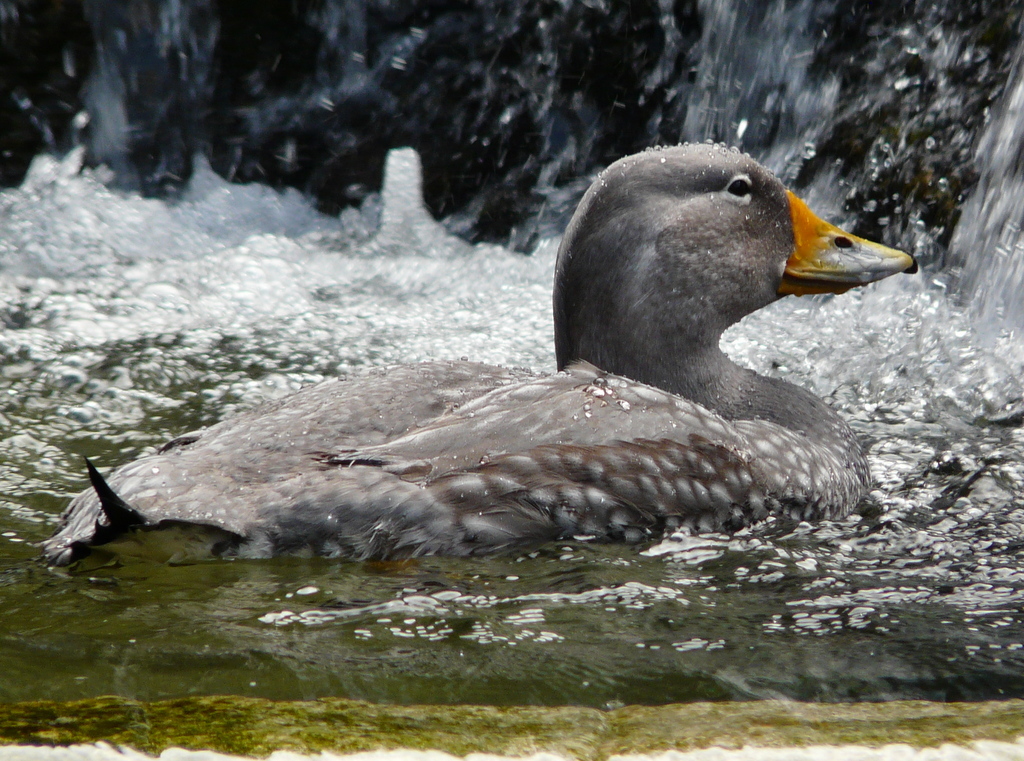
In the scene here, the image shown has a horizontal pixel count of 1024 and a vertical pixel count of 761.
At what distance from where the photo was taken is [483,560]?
3.11 meters

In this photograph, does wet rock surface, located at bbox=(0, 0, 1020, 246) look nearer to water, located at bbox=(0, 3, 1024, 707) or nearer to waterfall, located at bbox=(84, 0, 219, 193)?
waterfall, located at bbox=(84, 0, 219, 193)

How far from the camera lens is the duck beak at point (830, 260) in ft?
12.9

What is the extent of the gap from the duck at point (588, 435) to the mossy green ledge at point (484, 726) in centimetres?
68

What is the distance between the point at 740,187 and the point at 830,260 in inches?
17.0

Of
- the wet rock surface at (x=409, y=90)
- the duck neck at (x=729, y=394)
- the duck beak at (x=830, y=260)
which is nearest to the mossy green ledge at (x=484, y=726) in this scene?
the duck neck at (x=729, y=394)

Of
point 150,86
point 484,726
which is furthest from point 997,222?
point 150,86

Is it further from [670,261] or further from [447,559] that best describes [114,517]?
[670,261]

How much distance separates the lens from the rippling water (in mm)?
2443

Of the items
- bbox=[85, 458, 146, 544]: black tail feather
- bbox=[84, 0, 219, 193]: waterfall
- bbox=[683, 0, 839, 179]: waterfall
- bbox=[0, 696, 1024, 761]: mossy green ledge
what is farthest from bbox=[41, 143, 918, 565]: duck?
bbox=[84, 0, 219, 193]: waterfall

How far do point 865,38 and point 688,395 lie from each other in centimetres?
359

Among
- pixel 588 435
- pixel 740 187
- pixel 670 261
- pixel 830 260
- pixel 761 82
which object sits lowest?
pixel 588 435

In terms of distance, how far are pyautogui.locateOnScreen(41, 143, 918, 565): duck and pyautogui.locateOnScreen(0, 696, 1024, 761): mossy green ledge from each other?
0.68 metres

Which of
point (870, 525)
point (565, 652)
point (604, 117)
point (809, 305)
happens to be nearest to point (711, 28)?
point (604, 117)

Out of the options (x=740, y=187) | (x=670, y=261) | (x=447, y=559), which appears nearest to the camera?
(x=447, y=559)
